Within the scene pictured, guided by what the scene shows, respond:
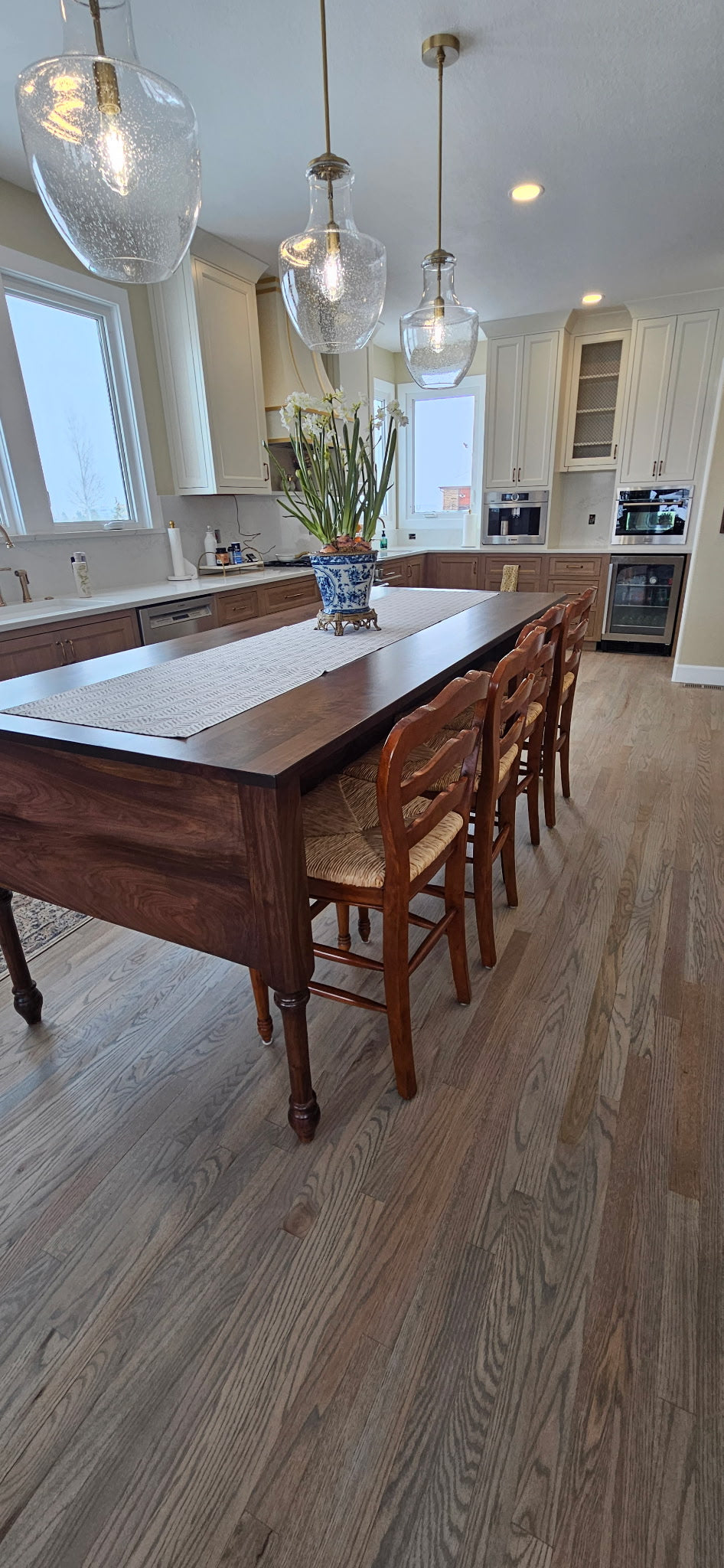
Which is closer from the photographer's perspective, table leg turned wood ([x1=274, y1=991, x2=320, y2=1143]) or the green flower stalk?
table leg turned wood ([x1=274, y1=991, x2=320, y2=1143])

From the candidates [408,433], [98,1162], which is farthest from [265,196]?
[98,1162]

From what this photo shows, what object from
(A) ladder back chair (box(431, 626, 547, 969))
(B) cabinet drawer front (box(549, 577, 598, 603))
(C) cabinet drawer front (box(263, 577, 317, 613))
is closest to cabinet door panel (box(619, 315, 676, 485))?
(B) cabinet drawer front (box(549, 577, 598, 603))

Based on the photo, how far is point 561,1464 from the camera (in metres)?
0.93

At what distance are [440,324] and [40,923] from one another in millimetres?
2503

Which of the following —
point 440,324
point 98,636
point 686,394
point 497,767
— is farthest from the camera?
point 686,394

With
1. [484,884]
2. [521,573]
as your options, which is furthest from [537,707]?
[521,573]

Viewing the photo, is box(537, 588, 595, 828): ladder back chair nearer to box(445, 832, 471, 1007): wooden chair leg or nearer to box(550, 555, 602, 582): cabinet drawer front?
box(445, 832, 471, 1007): wooden chair leg

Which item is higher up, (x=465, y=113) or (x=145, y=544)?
(x=465, y=113)

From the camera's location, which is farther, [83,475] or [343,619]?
[83,475]

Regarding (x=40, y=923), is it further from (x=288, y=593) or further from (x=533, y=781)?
(x=288, y=593)

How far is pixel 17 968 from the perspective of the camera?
1.69 meters

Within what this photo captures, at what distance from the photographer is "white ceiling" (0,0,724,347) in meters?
2.21

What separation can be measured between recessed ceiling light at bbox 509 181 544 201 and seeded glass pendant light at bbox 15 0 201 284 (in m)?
2.67

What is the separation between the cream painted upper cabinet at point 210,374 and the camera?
12.2 feet
